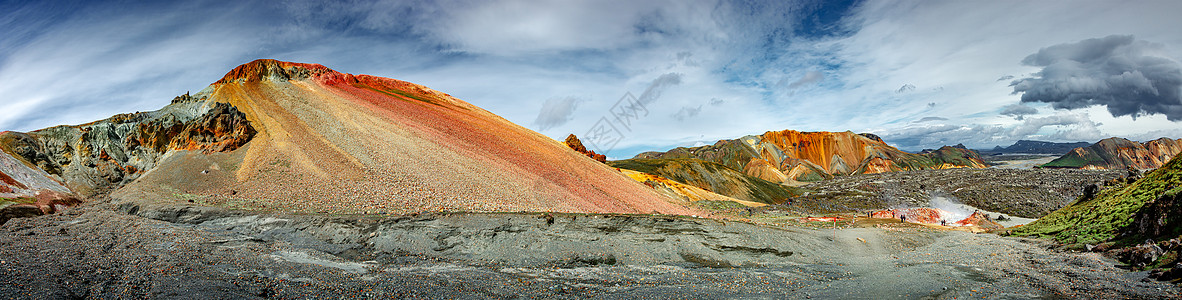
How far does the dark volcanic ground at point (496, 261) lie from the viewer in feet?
43.3

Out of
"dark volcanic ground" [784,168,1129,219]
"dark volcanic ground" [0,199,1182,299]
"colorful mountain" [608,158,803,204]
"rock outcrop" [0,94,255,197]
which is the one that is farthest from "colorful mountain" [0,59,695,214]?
"colorful mountain" [608,158,803,204]

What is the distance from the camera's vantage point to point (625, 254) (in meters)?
20.0

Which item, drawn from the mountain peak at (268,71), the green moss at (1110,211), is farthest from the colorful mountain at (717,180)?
the mountain peak at (268,71)

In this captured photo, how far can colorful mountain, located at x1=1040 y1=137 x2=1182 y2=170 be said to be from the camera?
486ft

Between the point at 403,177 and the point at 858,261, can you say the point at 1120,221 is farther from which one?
the point at 403,177

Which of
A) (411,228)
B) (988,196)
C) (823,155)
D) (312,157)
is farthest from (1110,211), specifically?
(823,155)

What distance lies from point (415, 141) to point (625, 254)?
1946 centimetres

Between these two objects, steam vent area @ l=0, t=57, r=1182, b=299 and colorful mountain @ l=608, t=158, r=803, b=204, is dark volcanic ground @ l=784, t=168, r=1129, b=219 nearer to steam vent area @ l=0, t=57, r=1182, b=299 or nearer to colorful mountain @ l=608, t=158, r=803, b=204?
colorful mountain @ l=608, t=158, r=803, b=204

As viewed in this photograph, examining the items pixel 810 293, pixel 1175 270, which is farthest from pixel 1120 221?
pixel 810 293

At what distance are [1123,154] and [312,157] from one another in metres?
244

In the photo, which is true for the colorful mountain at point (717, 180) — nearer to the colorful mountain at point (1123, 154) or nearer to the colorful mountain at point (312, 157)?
the colorful mountain at point (312, 157)

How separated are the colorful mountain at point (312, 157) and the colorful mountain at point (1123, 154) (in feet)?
667

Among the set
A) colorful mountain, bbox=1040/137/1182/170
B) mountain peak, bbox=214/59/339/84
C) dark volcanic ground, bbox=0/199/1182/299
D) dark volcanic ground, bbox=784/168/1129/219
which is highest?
mountain peak, bbox=214/59/339/84

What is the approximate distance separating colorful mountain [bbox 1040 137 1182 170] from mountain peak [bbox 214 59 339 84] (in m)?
220
